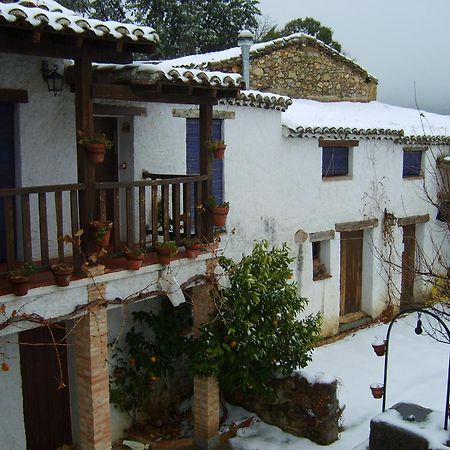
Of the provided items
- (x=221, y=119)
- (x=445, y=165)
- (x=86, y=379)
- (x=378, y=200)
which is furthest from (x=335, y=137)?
(x=86, y=379)

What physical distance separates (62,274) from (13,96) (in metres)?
2.42

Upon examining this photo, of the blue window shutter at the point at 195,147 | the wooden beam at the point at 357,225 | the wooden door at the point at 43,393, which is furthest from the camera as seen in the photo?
the wooden beam at the point at 357,225

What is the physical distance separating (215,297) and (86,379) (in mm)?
2368

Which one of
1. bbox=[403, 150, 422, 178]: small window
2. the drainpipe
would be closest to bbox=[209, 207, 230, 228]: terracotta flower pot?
the drainpipe

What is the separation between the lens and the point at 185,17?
25.4 m

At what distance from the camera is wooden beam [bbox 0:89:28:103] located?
7.03m

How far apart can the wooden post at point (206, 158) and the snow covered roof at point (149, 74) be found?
1.80 ft

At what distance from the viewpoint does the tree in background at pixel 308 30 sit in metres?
29.2

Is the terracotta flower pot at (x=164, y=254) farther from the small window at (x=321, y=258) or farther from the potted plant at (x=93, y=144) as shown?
the small window at (x=321, y=258)

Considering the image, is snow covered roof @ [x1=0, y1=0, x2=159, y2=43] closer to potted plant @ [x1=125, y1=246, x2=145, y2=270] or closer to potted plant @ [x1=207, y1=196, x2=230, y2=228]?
potted plant @ [x1=125, y1=246, x2=145, y2=270]

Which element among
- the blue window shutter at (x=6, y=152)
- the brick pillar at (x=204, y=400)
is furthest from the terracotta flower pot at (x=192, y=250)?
the blue window shutter at (x=6, y=152)

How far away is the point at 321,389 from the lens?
8.89 meters

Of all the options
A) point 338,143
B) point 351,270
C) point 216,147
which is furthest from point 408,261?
point 216,147

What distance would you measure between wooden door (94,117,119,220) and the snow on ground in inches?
157
